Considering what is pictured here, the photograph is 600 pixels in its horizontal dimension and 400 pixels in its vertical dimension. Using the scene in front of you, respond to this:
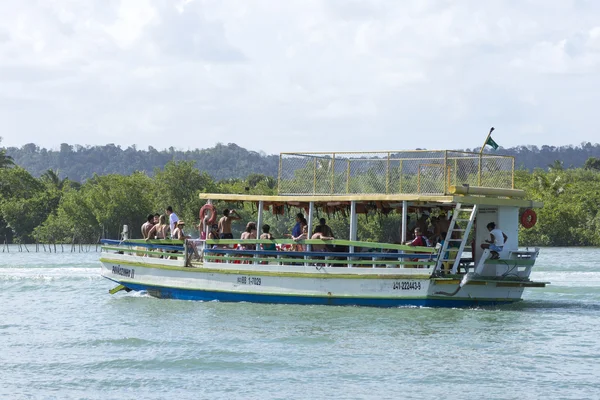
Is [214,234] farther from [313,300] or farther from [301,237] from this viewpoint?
[313,300]

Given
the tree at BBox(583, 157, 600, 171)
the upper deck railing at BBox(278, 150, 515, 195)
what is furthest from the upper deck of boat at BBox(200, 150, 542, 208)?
the tree at BBox(583, 157, 600, 171)

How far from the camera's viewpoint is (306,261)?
2312 cm

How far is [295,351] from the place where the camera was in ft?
61.9

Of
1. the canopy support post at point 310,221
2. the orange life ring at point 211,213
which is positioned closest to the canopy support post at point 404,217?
the canopy support post at point 310,221

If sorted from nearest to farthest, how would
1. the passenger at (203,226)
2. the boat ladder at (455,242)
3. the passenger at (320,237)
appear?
the boat ladder at (455,242), the passenger at (320,237), the passenger at (203,226)

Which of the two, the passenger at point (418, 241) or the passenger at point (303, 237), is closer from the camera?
the passenger at point (418, 241)

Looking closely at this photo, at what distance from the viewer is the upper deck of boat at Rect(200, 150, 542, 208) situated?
2253cm

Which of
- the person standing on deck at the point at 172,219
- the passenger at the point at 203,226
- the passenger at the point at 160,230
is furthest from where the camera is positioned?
the passenger at the point at 160,230

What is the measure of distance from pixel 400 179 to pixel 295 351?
20.0ft

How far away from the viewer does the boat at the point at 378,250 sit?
73.7 ft

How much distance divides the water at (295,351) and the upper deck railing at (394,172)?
2.89 metres

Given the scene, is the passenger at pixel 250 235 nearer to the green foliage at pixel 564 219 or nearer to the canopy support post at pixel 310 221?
the canopy support post at pixel 310 221

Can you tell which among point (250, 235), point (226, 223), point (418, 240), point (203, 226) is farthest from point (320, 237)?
point (203, 226)

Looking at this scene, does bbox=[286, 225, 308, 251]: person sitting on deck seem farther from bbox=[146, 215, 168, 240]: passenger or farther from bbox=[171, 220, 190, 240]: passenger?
bbox=[146, 215, 168, 240]: passenger
